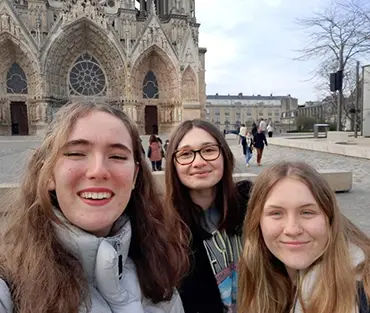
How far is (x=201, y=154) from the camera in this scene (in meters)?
2.02

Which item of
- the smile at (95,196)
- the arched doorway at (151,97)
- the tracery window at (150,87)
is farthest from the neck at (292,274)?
the tracery window at (150,87)

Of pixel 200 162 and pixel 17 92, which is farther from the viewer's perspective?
pixel 17 92

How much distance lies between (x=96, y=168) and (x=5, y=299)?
1.65 feet

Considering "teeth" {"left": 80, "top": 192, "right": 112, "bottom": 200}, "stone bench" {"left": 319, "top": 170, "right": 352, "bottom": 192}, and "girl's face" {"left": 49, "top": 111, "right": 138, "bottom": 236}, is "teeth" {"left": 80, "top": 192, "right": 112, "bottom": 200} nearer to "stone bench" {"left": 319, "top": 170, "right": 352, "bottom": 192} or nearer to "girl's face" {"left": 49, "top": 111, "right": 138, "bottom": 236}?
"girl's face" {"left": 49, "top": 111, "right": 138, "bottom": 236}

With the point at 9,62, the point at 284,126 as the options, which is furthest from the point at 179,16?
the point at 284,126

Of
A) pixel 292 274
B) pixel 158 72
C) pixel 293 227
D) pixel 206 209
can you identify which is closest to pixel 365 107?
pixel 158 72

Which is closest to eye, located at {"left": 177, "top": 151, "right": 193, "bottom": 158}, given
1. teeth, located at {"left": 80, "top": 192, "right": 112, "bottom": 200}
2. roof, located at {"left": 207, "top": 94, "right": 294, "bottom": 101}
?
teeth, located at {"left": 80, "top": 192, "right": 112, "bottom": 200}

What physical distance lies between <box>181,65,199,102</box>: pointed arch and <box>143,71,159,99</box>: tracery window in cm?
275

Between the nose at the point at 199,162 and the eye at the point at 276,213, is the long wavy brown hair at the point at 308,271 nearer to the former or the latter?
the eye at the point at 276,213

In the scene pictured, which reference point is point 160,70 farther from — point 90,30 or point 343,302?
point 343,302

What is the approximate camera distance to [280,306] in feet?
5.34

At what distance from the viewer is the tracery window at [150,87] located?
30.1 m

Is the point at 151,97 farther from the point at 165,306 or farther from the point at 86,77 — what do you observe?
the point at 165,306

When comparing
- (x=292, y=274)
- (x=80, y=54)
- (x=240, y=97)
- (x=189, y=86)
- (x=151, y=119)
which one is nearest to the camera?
(x=292, y=274)
